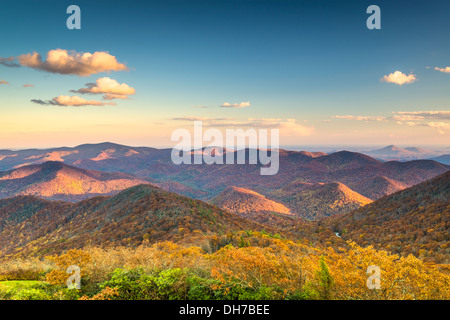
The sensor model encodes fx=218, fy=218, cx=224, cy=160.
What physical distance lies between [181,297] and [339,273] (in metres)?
6.75

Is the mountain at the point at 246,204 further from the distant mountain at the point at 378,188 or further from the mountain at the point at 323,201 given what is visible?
the distant mountain at the point at 378,188

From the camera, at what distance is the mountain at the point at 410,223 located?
27.8 m

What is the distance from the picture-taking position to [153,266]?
11.7 m

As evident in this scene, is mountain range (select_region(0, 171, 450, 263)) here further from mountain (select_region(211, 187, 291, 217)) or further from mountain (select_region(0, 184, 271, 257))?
mountain (select_region(211, 187, 291, 217))

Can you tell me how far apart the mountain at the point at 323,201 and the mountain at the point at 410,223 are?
273 feet

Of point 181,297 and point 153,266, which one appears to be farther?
point 153,266

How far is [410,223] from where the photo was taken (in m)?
38.8

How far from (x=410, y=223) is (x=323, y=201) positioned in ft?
386

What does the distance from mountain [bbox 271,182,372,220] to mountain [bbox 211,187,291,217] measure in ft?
43.7

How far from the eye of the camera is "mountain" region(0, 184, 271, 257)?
40500 millimetres

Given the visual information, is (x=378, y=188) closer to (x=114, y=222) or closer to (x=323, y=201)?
(x=323, y=201)
